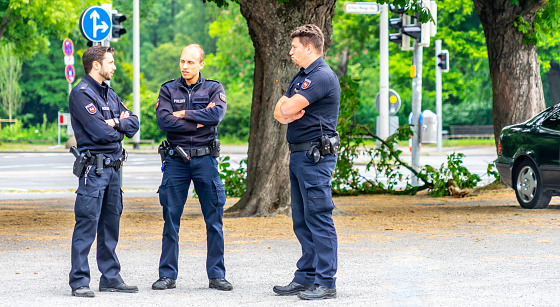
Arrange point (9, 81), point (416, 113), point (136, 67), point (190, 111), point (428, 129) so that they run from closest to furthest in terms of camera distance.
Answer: point (190, 111), point (428, 129), point (416, 113), point (136, 67), point (9, 81)

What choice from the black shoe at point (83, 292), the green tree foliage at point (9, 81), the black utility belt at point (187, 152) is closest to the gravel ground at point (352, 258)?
the black shoe at point (83, 292)

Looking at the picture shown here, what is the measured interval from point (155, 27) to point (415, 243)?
67882 millimetres

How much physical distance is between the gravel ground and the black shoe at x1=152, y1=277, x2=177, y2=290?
6 centimetres

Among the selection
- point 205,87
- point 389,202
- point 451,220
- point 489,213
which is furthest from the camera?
point 389,202

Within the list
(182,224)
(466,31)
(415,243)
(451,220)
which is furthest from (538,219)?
(466,31)

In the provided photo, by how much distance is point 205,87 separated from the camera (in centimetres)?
644

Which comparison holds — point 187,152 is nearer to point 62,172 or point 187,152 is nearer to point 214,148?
point 214,148

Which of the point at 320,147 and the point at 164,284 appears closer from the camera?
the point at 320,147

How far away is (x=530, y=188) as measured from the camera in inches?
466

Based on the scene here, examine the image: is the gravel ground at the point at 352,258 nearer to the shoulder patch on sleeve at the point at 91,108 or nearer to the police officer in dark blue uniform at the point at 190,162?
the police officer in dark blue uniform at the point at 190,162

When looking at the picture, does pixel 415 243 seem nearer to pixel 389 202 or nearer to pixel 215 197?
pixel 215 197

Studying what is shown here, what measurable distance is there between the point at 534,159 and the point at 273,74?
3.93 metres

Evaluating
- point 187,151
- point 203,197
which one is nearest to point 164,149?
point 187,151

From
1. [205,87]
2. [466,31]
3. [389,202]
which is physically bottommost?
[389,202]
